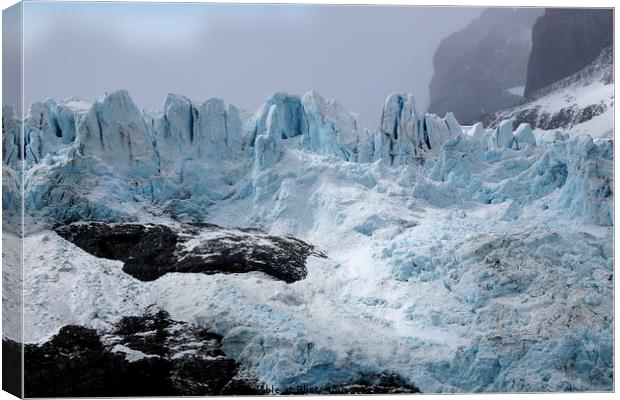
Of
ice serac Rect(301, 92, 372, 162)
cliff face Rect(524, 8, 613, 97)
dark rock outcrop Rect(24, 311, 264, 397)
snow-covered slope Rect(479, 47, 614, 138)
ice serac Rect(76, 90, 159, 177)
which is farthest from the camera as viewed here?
ice serac Rect(301, 92, 372, 162)

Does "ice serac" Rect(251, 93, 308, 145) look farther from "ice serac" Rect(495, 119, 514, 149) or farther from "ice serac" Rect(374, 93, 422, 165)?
"ice serac" Rect(495, 119, 514, 149)

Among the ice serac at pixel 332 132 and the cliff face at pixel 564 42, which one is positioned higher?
the cliff face at pixel 564 42

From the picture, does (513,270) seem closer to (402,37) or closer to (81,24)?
(402,37)

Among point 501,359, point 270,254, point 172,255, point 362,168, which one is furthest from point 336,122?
point 501,359

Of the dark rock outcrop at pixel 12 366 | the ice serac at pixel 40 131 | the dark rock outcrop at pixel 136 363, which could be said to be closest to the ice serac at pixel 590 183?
the dark rock outcrop at pixel 136 363

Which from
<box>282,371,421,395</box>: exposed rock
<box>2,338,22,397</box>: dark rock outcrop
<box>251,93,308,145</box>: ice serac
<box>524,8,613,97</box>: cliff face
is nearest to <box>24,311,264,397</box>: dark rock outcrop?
<box>2,338,22,397</box>: dark rock outcrop

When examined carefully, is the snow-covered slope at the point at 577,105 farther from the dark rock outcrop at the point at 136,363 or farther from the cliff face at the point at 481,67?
the dark rock outcrop at the point at 136,363
